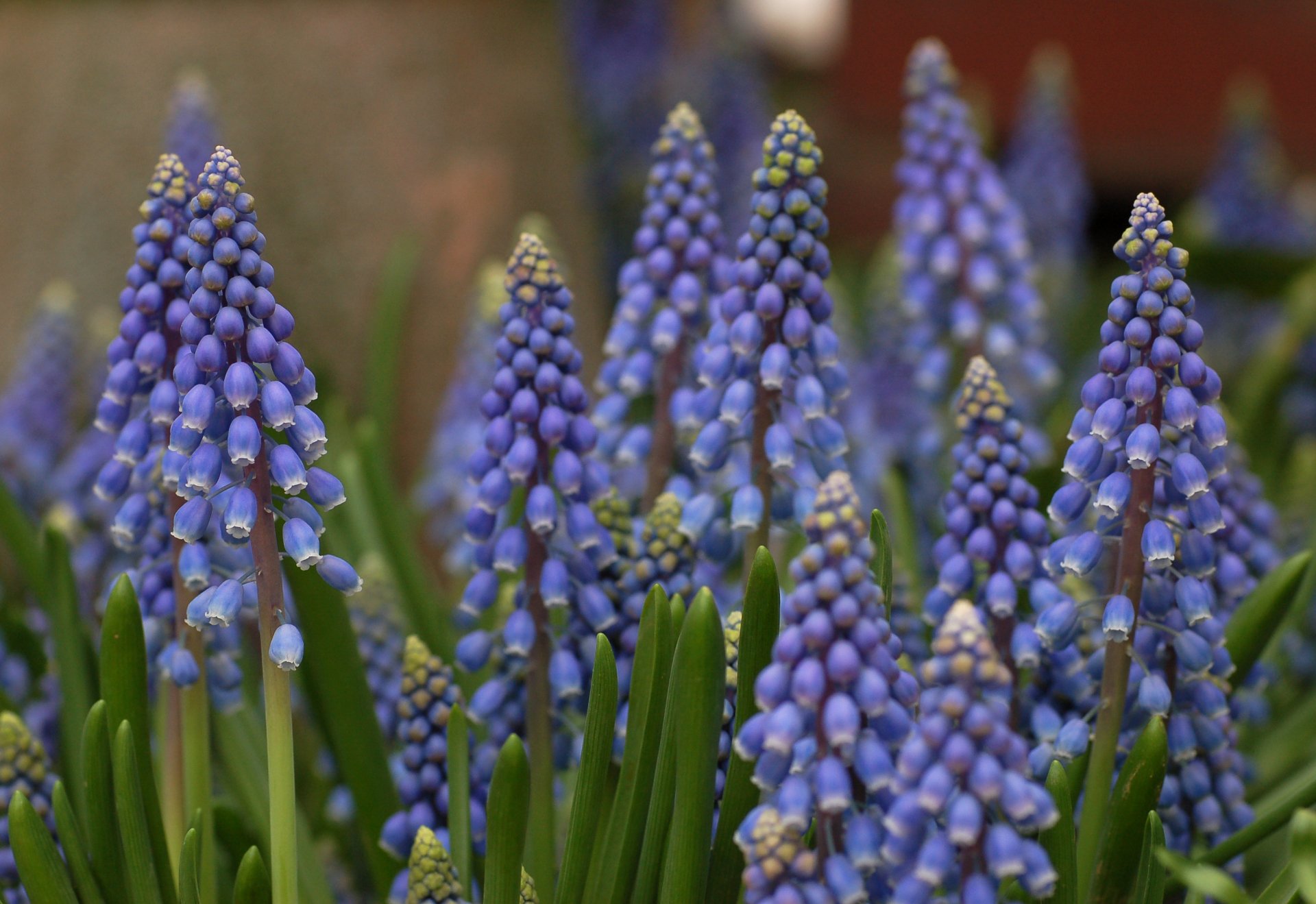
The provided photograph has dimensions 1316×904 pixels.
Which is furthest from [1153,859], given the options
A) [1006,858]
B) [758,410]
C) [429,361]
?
[429,361]

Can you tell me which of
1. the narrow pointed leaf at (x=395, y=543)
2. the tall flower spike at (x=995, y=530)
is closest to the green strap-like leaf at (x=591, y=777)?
the tall flower spike at (x=995, y=530)

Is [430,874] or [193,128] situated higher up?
[193,128]

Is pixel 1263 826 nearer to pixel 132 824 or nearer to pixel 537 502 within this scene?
pixel 537 502

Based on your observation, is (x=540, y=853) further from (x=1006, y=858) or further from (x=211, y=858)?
(x=1006, y=858)

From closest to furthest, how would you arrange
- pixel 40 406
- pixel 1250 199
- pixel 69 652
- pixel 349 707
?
1. pixel 349 707
2. pixel 69 652
3. pixel 40 406
4. pixel 1250 199

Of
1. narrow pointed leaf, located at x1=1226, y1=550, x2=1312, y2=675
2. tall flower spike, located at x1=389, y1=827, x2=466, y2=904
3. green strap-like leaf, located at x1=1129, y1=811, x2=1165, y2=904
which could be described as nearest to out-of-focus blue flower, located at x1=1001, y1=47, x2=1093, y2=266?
narrow pointed leaf, located at x1=1226, y1=550, x2=1312, y2=675

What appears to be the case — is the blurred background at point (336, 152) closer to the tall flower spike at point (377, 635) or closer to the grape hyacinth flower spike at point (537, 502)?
the tall flower spike at point (377, 635)

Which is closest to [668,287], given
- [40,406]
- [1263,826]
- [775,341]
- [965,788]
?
[775,341]

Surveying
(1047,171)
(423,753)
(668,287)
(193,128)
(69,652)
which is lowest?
(423,753)

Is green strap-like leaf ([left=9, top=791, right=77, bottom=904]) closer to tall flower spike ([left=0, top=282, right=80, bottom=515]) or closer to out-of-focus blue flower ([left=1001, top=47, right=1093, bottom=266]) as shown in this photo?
tall flower spike ([left=0, top=282, right=80, bottom=515])
